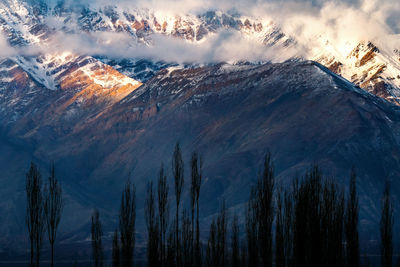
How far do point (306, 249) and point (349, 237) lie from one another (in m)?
7.54

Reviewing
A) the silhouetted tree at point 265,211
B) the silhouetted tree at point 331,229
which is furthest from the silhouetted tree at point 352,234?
the silhouetted tree at point 265,211

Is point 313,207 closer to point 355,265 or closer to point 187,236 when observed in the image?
point 355,265

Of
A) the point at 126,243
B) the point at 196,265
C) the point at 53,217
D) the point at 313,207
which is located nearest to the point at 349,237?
the point at 313,207

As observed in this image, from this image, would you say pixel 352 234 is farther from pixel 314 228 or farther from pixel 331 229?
pixel 314 228

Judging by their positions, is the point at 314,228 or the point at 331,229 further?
the point at 331,229

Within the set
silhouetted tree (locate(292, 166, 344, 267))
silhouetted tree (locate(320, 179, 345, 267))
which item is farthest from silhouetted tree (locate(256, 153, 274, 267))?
silhouetted tree (locate(320, 179, 345, 267))

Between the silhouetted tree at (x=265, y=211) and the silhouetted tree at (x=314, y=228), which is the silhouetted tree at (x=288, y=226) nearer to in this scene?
the silhouetted tree at (x=314, y=228)

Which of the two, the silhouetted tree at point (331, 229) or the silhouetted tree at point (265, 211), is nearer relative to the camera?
the silhouetted tree at point (265, 211)

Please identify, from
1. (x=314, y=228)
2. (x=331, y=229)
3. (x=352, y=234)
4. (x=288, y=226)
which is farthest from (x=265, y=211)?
(x=352, y=234)

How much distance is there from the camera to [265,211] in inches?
3019

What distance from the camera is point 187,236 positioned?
267ft

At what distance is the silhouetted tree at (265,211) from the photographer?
75188 millimetres

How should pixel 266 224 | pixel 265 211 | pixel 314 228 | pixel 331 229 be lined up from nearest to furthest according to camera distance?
pixel 314 228, pixel 265 211, pixel 266 224, pixel 331 229

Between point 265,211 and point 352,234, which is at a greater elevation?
point 265,211
